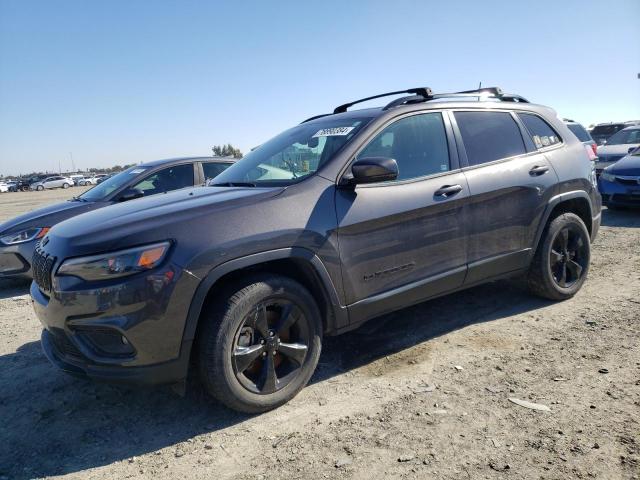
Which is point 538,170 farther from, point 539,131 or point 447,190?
point 447,190

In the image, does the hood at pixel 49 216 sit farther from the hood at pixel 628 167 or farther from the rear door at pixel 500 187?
the hood at pixel 628 167

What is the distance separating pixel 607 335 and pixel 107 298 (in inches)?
140

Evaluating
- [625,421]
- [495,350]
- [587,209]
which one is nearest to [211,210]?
[495,350]

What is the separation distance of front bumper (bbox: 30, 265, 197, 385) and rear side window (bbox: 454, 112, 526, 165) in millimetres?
2521

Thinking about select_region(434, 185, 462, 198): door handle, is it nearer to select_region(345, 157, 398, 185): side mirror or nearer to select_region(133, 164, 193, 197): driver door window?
select_region(345, 157, 398, 185): side mirror

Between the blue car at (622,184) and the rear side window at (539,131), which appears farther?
the blue car at (622,184)

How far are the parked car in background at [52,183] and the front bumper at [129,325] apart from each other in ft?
202

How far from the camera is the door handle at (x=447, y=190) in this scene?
3.50 metres

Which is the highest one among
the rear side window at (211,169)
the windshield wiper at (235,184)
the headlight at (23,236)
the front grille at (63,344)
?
the rear side window at (211,169)

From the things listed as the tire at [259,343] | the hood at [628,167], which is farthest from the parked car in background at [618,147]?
the tire at [259,343]

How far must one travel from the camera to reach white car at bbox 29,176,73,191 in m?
55.7

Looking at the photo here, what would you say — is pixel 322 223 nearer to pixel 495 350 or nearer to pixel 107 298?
pixel 107 298

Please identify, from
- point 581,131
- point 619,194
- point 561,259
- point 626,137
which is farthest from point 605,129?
point 561,259

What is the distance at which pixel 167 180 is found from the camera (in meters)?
6.66
